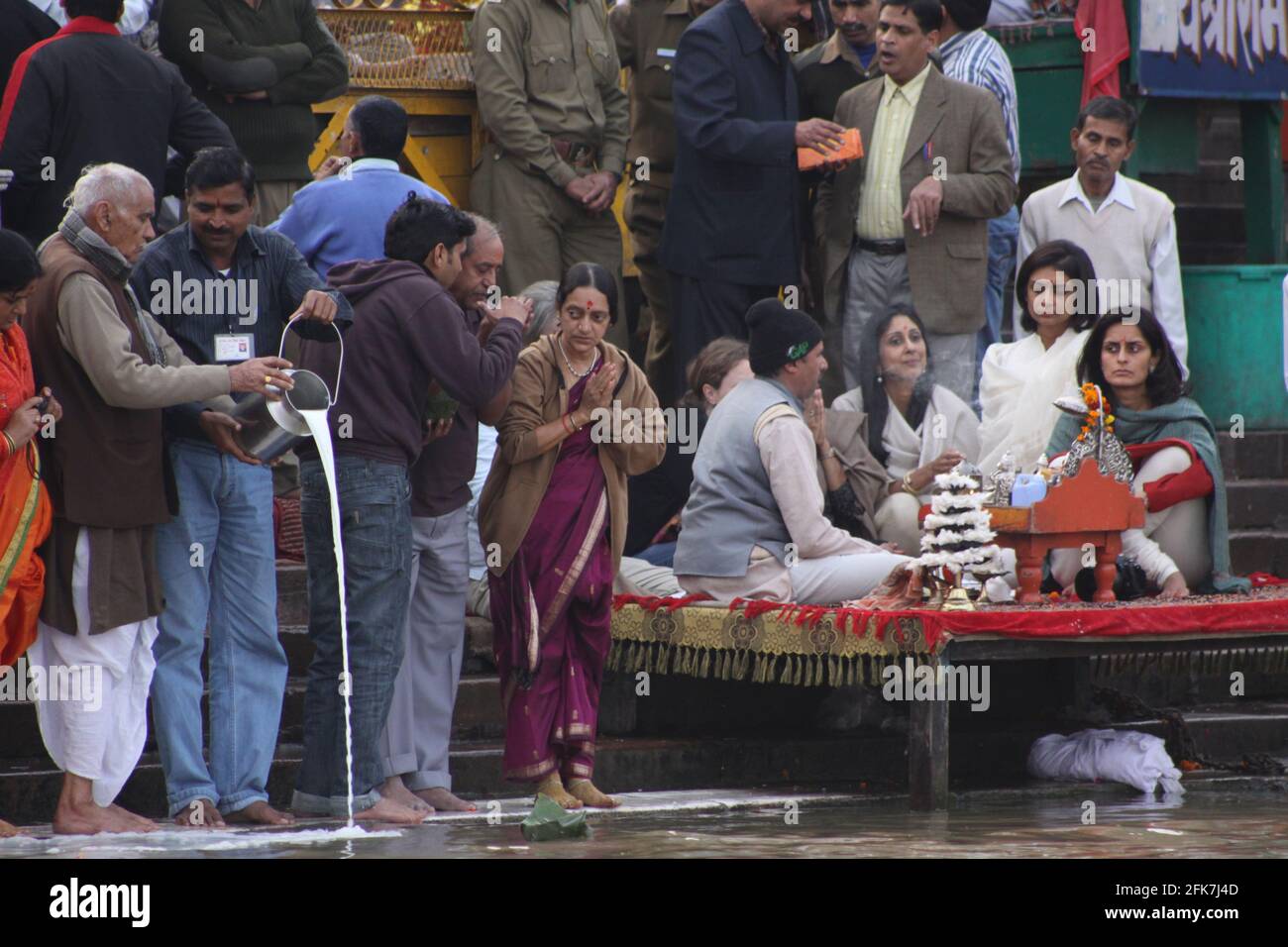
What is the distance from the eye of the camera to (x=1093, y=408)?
909cm

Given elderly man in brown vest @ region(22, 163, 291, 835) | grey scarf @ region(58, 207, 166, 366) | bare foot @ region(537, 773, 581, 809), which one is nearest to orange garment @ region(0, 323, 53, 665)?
elderly man in brown vest @ region(22, 163, 291, 835)

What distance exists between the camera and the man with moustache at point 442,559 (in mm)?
8258

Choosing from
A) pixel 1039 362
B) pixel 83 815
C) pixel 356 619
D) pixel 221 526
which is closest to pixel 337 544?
pixel 356 619

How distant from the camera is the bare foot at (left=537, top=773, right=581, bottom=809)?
8.40 meters

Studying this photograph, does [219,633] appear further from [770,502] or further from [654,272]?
[654,272]

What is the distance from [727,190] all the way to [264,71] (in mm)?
2148

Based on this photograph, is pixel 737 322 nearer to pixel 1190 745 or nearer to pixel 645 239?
pixel 645 239

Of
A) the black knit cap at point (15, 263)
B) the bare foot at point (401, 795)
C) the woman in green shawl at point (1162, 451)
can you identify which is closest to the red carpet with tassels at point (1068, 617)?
the woman in green shawl at point (1162, 451)

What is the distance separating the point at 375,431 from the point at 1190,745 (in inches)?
152

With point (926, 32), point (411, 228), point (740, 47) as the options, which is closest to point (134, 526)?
point (411, 228)

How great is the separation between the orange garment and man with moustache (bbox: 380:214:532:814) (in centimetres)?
134

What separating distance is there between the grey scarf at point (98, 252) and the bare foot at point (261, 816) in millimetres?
1528

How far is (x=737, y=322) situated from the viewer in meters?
10.7
